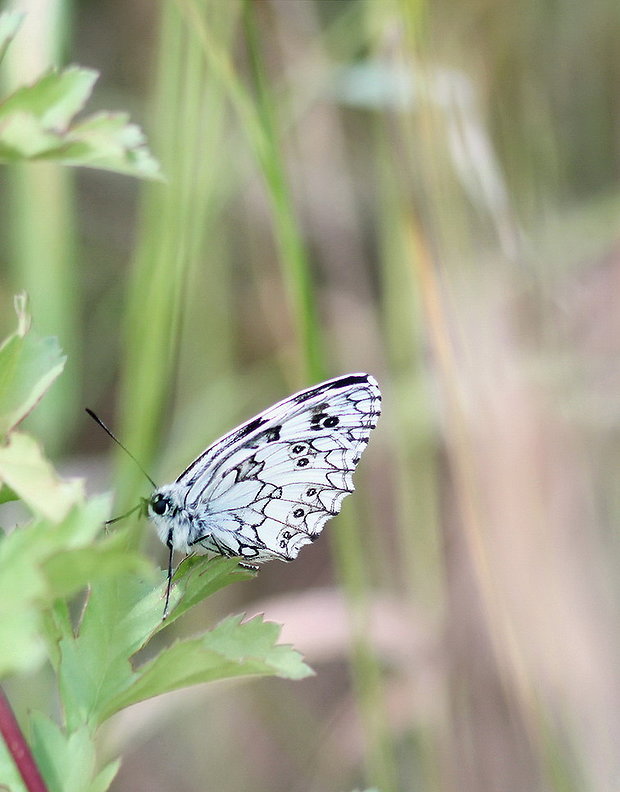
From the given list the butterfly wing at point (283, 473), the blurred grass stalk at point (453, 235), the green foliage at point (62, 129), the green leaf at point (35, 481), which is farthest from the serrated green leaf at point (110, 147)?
the blurred grass stalk at point (453, 235)

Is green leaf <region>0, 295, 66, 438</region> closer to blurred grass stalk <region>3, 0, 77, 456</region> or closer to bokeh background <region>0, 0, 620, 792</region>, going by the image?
bokeh background <region>0, 0, 620, 792</region>

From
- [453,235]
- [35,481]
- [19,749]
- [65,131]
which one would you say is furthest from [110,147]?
[453,235]

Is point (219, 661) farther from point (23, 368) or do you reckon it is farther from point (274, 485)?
point (274, 485)

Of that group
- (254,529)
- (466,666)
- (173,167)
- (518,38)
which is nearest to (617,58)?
(518,38)

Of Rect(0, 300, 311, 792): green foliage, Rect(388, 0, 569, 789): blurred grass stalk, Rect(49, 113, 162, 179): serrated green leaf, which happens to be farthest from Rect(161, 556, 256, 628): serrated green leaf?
Rect(388, 0, 569, 789): blurred grass stalk

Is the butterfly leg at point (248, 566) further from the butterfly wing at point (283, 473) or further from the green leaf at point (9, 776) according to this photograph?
the green leaf at point (9, 776)

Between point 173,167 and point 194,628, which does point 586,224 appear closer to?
point 173,167
